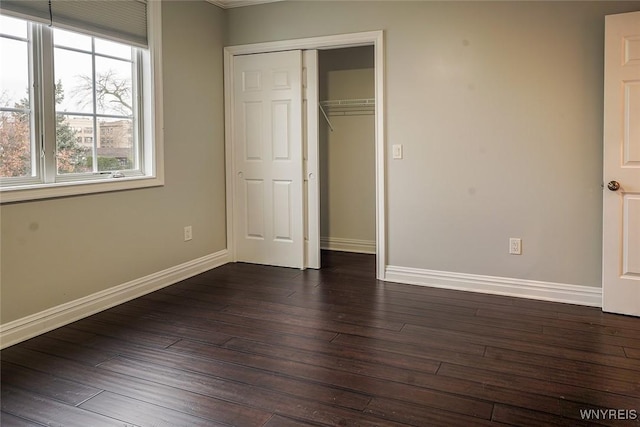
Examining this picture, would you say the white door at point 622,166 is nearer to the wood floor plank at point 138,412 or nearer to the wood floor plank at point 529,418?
the wood floor plank at point 529,418

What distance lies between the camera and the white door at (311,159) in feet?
14.2

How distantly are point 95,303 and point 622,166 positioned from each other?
3.58 meters

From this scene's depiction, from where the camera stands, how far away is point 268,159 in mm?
4570

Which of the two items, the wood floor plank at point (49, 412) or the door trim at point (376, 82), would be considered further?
the door trim at point (376, 82)

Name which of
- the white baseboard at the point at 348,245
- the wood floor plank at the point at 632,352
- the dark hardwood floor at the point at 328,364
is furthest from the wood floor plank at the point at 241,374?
the white baseboard at the point at 348,245

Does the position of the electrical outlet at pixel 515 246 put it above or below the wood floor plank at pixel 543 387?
above

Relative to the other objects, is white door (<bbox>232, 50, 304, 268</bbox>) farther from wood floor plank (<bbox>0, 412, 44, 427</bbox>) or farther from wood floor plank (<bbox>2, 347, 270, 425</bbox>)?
wood floor plank (<bbox>0, 412, 44, 427</bbox>)

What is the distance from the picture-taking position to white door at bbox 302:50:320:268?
4332mm

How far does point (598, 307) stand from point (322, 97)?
132 inches

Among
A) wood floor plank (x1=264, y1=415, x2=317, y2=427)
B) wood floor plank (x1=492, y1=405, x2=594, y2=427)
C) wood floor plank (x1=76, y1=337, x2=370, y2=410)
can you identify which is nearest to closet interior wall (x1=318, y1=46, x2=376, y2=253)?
wood floor plank (x1=76, y1=337, x2=370, y2=410)

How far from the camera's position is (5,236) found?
8.96ft

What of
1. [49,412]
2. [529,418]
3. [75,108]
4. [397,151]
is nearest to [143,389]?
[49,412]

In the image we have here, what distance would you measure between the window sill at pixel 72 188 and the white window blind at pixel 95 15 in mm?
970

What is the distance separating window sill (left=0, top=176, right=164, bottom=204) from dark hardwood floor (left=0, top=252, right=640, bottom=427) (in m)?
0.82
